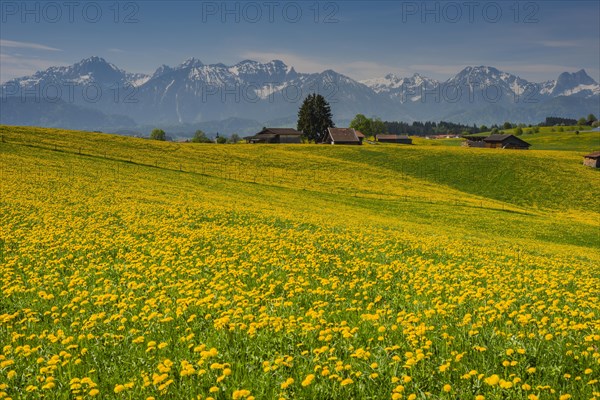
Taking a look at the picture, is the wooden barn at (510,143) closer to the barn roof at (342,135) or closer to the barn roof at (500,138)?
the barn roof at (500,138)

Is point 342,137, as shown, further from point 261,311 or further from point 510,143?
point 261,311

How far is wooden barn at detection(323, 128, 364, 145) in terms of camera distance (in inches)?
4771

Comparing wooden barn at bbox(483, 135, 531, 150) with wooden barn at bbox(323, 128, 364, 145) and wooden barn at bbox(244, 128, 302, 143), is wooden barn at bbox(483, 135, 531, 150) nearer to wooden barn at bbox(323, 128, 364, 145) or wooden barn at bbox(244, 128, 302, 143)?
wooden barn at bbox(323, 128, 364, 145)

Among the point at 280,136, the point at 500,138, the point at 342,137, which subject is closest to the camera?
the point at 342,137

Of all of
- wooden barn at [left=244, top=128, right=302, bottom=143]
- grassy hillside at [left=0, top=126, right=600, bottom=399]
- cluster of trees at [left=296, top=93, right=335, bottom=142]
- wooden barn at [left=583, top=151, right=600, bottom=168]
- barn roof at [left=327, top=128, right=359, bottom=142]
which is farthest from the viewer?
wooden barn at [left=244, top=128, right=302, bottom=143]

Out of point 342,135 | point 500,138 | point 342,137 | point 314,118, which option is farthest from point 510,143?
point 314,118

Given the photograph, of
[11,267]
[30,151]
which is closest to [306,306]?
[11,267]

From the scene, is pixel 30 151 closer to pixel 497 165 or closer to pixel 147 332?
pixel 147 332

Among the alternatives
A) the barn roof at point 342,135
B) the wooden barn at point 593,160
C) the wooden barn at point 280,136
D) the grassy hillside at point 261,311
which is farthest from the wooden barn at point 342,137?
the grassy hillside at point 261,311

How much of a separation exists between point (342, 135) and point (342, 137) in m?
1.38

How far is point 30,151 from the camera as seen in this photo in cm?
5506

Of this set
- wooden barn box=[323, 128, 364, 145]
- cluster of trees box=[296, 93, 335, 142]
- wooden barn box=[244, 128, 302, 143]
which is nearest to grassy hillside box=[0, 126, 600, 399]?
wooden barn box=[323, 128, 364, 145]

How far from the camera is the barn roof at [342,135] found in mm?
121562

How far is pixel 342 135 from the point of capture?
124 m
